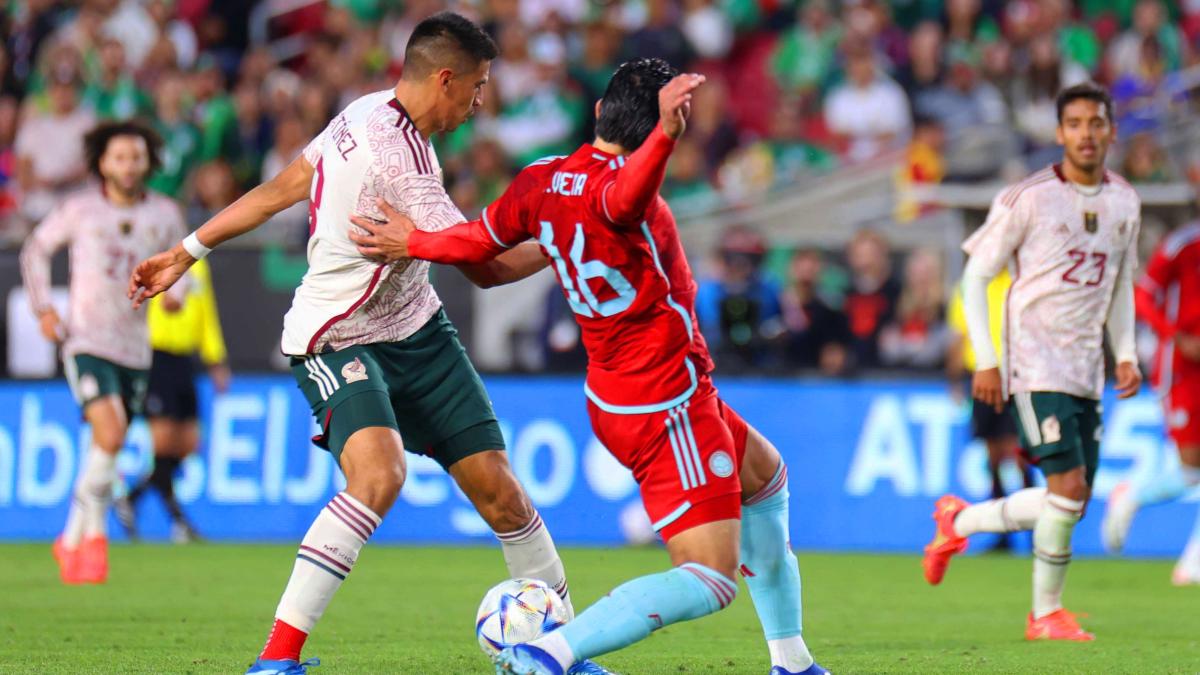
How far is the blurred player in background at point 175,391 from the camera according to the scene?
45.3 feet

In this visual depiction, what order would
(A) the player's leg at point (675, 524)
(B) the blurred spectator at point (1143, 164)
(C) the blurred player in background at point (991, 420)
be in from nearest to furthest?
(A) the player's leg at point (675, 524), (C) the blurred player in background at point (991, 420), (B) the blurred spectator at point (1143, 164)

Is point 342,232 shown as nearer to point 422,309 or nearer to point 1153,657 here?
point 422,309

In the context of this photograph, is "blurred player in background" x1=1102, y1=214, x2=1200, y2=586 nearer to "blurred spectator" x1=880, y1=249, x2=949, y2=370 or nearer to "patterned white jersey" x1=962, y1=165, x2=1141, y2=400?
"patterned white jersey" x1=962, y1=165, x2=1141, y2=400

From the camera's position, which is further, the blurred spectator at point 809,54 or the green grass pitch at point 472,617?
the blurred spectator at point 809,54

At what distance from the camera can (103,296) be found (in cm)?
1084

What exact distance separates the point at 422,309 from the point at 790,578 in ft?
5.49

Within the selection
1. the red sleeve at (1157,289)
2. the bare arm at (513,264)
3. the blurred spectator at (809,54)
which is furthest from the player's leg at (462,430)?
the blurred spectator at (809,54)

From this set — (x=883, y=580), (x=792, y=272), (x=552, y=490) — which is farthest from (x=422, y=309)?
(x=792, y=272)

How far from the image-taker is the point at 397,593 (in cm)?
1022

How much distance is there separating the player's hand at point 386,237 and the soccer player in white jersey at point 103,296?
4.91 meters

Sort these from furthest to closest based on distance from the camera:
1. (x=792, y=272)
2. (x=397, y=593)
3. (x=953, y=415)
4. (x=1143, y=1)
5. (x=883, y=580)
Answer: (x=1143, y=1) < (x=792, y=272) < (x=953, y=415) < (x=883, y=580) < (x=397, y=593)

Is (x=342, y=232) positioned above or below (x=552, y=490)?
above

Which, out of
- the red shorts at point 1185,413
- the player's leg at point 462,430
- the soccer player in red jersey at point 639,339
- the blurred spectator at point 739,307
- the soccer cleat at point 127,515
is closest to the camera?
the soccer player in red jersey at point 639,339

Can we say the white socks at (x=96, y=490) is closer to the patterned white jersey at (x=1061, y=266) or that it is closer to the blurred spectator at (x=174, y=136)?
the patterned white jersey at (x=1061, y=266)
